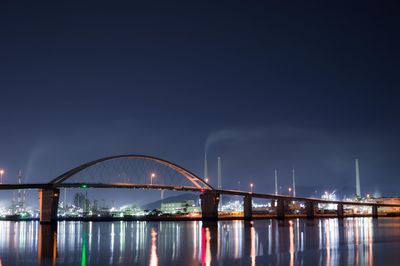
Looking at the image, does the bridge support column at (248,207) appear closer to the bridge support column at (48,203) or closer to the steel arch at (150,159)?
the steel arch at (150,159)

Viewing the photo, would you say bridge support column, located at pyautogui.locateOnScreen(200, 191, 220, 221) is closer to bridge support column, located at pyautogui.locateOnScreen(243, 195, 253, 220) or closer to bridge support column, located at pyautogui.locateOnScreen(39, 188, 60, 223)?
bridge support column, located at pyautogui.locateOnScreen(243, 195, 253, 220)

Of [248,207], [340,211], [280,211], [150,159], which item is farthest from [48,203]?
[340,211]

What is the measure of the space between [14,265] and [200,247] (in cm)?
1576

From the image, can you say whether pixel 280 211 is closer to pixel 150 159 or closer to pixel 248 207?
pixel 248 207

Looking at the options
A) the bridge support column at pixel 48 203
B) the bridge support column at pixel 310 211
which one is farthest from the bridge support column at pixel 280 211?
the bridge support column at pixel 48 203

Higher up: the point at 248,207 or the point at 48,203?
the point at 48,203

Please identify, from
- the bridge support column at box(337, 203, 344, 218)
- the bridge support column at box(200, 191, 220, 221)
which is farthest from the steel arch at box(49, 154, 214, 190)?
the bridge support column at box(337, 203, 344, 218)

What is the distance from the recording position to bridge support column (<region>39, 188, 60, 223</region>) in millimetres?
90875

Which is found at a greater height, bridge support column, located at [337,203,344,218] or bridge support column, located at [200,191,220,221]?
bridge support column, located at [200,191,220,221]

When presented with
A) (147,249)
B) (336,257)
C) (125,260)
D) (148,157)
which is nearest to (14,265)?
(125,260)

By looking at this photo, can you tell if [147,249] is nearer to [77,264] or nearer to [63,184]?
[77,264]

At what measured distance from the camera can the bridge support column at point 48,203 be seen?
9088 cm

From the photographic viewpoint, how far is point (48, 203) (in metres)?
91.5

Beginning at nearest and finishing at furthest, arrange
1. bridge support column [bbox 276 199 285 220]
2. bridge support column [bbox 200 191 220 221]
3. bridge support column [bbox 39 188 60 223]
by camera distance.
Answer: bridge support column [bbox 39 188 60 223] → bridge support column [bbox 200 191 220 221] → bridge support column [bbox 276 199 285 220]
